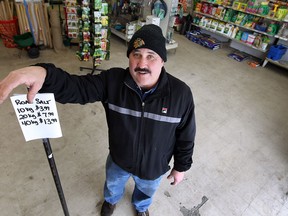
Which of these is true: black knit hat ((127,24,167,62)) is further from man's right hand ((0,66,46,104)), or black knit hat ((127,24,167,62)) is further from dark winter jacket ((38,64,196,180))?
man's right hand ((0,66,46,104))

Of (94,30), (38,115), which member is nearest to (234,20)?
(94,30)

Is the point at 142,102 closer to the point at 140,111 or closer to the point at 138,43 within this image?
the point at 140,111

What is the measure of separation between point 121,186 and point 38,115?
0.90m

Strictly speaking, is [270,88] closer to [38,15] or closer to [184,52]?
[184,52]

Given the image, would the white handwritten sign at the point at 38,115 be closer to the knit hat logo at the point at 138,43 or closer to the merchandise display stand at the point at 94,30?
the knit hat logo at the point at 138,43

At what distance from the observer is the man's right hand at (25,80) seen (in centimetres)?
65

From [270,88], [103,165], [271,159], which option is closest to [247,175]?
[271,159]

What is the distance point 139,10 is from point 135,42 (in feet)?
12.0

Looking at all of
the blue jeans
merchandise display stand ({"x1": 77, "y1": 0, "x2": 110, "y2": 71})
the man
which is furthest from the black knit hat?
merchandise display stand ({"x1": 77, "y1": 0, "x2": 110, "y2": 71})

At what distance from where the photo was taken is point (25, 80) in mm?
681

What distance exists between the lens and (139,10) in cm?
421

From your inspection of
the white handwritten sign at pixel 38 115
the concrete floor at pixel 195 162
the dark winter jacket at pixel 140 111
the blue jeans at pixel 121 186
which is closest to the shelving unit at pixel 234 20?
the concrete floor at pixel 195 162

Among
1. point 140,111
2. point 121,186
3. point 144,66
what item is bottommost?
point 121,186

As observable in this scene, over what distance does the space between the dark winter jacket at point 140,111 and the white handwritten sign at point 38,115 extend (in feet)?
0.41
